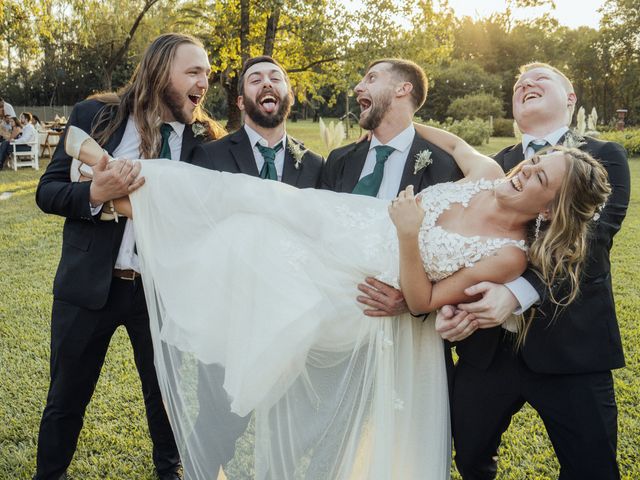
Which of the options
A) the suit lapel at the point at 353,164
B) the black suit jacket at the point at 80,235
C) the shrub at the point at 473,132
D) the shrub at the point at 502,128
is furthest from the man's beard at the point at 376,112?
the shrub at the point at 502,128

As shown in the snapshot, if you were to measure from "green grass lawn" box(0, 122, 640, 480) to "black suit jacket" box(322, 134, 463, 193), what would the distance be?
2.03 meters

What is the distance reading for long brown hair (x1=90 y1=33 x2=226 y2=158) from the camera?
10.1 ft

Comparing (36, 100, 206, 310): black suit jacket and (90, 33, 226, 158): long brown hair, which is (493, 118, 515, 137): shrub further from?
(36, 100, 206, 310): black suit jacket

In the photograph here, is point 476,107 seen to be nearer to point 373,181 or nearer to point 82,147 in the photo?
point 373,181

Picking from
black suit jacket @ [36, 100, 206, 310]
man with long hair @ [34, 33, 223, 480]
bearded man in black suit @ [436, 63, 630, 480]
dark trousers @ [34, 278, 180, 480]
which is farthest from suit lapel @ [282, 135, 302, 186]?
bearded man in black suit @ [436, 63, 630, 480]

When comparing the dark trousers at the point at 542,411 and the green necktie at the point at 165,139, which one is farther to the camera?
the green necktie at the point at 165,139

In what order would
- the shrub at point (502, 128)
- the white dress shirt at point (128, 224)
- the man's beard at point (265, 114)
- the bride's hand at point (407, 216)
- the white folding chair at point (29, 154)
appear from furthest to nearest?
the shrub at point (502, 128) → the white folding chair at point (29, 154) → the man's beard at point (265, 114) → the white dress shirt at point (128, 224) → the bride's hand at point (407, 216)

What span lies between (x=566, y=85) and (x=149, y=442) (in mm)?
3675

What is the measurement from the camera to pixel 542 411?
2.67m

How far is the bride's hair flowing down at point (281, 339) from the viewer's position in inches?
98.8

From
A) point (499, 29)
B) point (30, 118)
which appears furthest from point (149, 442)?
point (499, 29)

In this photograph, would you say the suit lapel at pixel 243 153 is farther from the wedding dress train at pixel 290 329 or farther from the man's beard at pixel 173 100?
the wedding dress train at pixel 290 329

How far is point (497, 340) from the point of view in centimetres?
277

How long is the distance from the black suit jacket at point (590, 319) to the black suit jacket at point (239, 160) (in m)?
1.56
